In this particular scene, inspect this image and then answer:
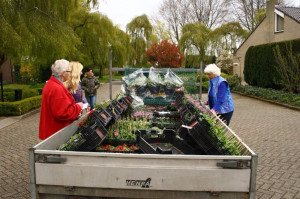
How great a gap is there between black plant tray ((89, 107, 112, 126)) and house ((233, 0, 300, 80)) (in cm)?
2095

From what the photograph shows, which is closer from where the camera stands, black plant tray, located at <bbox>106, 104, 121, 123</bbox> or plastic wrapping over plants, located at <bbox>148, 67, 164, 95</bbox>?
black plant tray, located at <bbox>106, 104, 121, 123</bbox>

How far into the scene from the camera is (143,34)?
111 feet

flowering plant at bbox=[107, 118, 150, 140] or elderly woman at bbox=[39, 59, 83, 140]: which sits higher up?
elderly woman at bbox=[39, 59, 83, 140]

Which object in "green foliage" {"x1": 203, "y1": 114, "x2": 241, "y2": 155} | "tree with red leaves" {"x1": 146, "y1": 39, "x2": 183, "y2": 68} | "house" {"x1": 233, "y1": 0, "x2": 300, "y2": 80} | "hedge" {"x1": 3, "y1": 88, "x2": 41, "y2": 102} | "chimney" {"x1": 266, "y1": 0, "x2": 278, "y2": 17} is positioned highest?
"chimney" {"x1": 266, "y1": 0, "x2": 278, "y2": 17}

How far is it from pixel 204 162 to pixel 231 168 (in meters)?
0.23

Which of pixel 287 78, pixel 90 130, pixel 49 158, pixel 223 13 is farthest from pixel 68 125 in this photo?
pixel 223 13

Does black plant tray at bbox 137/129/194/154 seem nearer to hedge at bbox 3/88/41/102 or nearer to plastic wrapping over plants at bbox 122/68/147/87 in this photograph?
plastic wrapping over plants at bbox 122/68/147/87

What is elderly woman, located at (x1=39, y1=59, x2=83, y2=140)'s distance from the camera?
339cm

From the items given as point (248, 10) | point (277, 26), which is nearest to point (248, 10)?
point (248, 10)

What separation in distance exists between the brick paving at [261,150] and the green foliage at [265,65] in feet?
17.4

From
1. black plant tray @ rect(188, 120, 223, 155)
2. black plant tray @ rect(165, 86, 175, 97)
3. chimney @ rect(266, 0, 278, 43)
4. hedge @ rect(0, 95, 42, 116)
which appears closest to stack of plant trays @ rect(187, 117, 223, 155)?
black plant tray @ rect(188, 120, 223, 155)

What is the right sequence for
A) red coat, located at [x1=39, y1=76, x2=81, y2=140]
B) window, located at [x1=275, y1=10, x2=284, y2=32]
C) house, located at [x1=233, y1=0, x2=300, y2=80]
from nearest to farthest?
red coat, located at [x1=39, y1=76, x2=81, y2=140], house, located at [x1=233, y1=0, x2=300, y2=80], window, located at [x1=275, y1=10, x2=284, y2=32]

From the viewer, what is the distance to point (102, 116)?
352 centimetres

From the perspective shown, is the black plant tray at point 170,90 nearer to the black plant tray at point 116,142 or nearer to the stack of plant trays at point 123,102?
the stack of plant trays at point 123,102
